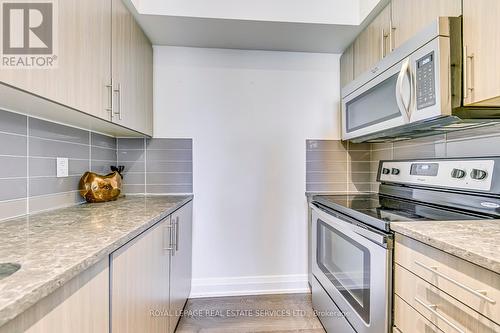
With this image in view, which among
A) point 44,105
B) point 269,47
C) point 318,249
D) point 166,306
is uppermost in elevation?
point 269,47

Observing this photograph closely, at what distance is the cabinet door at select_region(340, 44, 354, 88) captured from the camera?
2102 mm

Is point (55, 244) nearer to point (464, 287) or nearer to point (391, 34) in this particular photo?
point (464, 287)

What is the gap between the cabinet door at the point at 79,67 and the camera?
35.8 inches

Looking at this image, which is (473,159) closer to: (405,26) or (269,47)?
(405,26)

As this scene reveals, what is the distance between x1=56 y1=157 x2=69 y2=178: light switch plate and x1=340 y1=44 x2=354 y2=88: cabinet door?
1985 millimetres

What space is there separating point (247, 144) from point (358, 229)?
1210mm

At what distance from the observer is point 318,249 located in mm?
1933

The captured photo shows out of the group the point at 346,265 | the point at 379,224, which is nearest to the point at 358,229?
the point at 379,224

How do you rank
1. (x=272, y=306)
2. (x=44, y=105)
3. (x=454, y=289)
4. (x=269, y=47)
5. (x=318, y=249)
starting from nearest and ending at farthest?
(x=454, y=289) < (x=44, y=105) < (x=318, y=249) < (x=272, y=306) < (x=269, y=47)

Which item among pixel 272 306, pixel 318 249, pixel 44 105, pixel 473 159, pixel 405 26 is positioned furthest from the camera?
pixel 272 306

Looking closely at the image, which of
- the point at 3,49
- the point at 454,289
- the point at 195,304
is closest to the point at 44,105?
the point at 3,49

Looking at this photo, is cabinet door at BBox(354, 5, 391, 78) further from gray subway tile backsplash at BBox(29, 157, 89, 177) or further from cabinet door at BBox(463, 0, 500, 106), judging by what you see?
gray subway tile backsplash at BBox(29, 157, 89, 177)

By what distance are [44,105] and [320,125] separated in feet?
6.19

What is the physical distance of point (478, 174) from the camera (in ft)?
4.04
